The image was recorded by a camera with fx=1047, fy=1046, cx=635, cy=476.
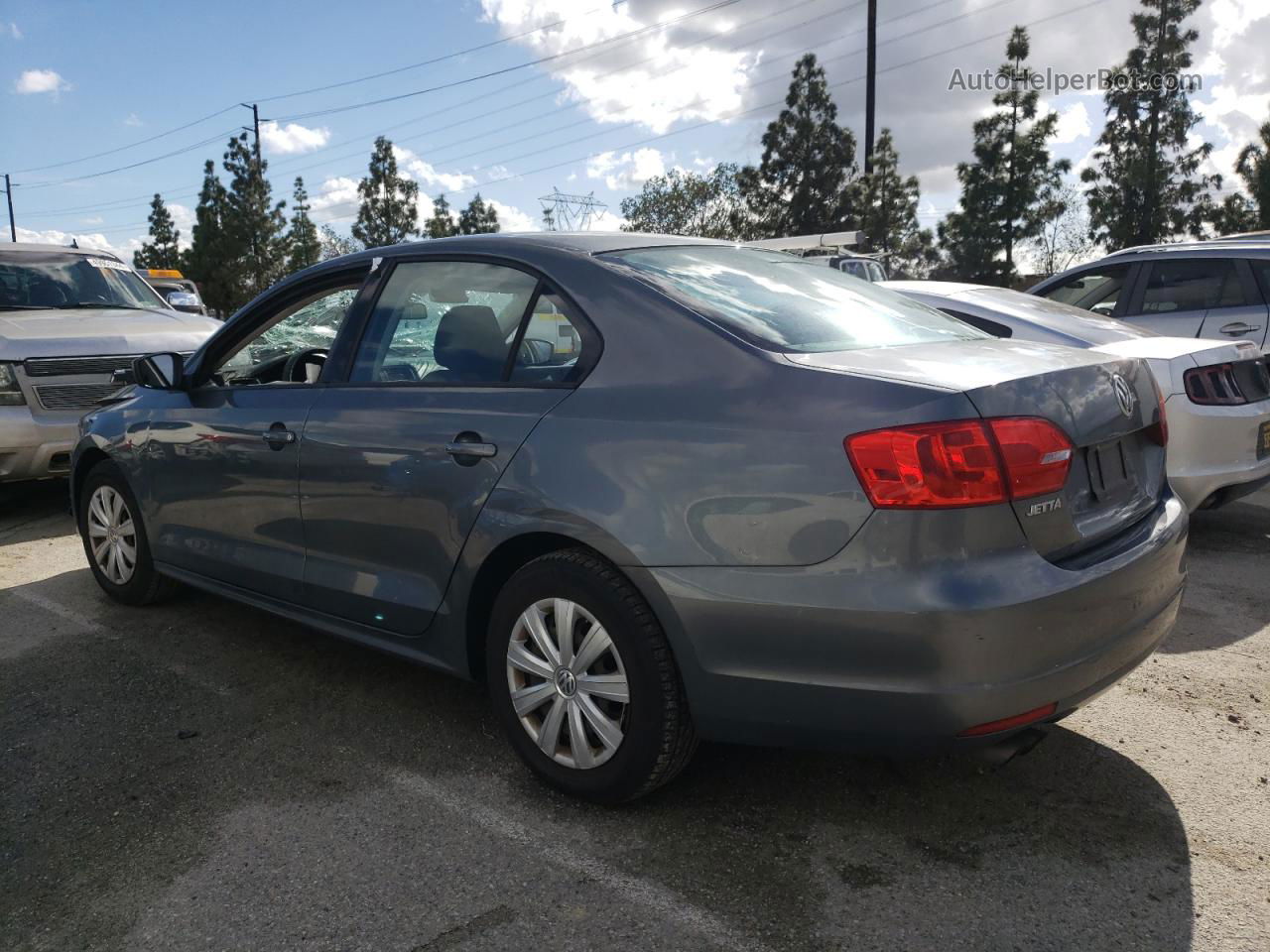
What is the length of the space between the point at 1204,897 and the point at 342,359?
303 cm

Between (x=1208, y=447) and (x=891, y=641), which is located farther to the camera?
(x=1208, y=447)

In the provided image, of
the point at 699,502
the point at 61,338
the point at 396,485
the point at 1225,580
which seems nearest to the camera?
the point at 699,502

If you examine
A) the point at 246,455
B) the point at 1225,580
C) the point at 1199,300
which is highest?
the point at 1199,300

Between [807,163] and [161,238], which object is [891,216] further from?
[161,238]

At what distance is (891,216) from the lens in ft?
124

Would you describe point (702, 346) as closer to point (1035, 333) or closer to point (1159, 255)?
point (1035, 333)

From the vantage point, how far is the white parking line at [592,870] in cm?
238

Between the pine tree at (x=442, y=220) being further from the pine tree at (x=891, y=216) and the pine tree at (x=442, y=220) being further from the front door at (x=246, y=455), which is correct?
the front door at (x=246, y=455)

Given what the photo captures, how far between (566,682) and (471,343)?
113 cm

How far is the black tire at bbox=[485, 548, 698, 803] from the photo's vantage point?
2707mm

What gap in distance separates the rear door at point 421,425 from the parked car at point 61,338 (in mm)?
4199

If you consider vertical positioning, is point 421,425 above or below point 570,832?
above

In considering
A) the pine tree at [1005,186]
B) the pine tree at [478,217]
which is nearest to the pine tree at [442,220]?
the pine tree at [478,217]

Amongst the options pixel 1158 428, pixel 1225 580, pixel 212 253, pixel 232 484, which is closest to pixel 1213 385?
pixel 1225 580
